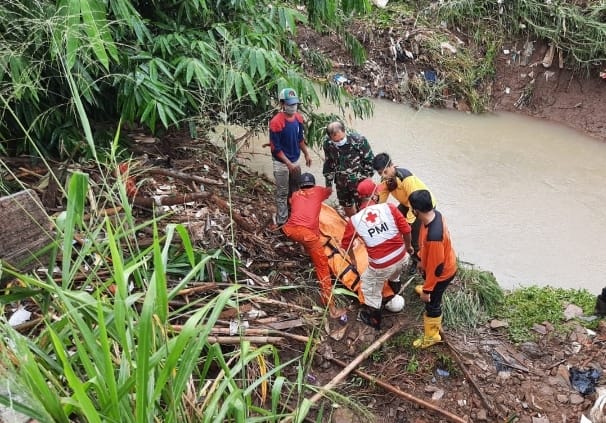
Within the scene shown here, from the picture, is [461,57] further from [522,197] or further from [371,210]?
[371,210]

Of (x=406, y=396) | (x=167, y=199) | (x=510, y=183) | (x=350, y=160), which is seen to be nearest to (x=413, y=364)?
(x=406, y=396)

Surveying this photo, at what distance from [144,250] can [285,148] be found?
8.83ft

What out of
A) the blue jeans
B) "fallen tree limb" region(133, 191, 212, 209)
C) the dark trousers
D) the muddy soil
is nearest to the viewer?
the muddy soil

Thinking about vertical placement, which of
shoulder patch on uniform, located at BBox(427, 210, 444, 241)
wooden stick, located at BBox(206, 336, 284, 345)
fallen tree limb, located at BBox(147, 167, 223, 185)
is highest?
shoulder patch on uniform, located at BBox(427, 210, 444, 241)

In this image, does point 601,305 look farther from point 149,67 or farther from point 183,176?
point 149,67

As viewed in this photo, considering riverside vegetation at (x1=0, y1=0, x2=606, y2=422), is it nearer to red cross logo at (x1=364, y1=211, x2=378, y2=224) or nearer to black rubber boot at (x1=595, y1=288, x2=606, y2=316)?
black rubber boot at (x1=595, y1=288, x2=606, y2=316)

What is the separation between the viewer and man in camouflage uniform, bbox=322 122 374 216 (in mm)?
4359

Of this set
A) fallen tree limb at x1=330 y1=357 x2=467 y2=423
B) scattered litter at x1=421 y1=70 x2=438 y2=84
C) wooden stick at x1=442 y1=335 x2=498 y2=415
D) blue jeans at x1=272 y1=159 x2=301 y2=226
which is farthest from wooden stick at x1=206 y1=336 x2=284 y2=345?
scattered litter at x1=421 y1=70 x2=438 y2=84

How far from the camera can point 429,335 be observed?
11.6 ft

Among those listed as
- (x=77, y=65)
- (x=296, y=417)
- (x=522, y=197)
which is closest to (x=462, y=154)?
(x=522, y=197)

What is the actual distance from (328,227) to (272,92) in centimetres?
133

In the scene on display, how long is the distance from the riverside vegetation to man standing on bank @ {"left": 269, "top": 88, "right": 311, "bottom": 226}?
274mm

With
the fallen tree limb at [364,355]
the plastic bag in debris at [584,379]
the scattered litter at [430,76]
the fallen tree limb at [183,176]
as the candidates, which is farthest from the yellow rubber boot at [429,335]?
the scattered litter at [430,76]

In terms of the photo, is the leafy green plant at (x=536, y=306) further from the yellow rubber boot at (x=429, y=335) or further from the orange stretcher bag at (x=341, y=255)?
the orange stretcher bag at (x=341, y=255)
